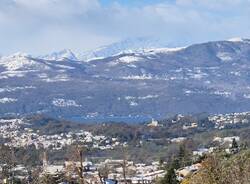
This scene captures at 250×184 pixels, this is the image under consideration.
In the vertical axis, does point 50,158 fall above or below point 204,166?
below

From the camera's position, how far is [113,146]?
549ft

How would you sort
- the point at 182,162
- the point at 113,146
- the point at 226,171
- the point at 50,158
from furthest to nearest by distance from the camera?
the point at 113,146, the point at 50,158, the point at 182,162, the point at 226,171

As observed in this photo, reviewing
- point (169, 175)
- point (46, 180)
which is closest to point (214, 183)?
point (46, 180)

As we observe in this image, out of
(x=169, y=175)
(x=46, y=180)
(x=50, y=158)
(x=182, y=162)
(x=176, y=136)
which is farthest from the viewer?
(x=176, y=136)

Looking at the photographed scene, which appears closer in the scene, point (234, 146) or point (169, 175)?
point (169, 175)

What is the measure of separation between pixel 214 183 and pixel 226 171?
203 centimetres

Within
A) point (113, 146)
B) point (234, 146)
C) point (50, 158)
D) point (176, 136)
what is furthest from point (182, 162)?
point (176, 136)

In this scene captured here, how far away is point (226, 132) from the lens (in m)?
173

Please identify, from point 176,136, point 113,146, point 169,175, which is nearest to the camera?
point 169,175

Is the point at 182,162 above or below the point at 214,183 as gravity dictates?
below

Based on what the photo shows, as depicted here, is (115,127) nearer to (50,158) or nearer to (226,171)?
(50,158)

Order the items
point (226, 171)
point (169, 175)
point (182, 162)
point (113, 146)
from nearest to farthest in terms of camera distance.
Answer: point (226, 171) < point (169, 175) < point (182, 162) < point (113, 146)

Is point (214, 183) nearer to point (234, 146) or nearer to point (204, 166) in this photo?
point (204, 166)

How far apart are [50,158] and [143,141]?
126ft
